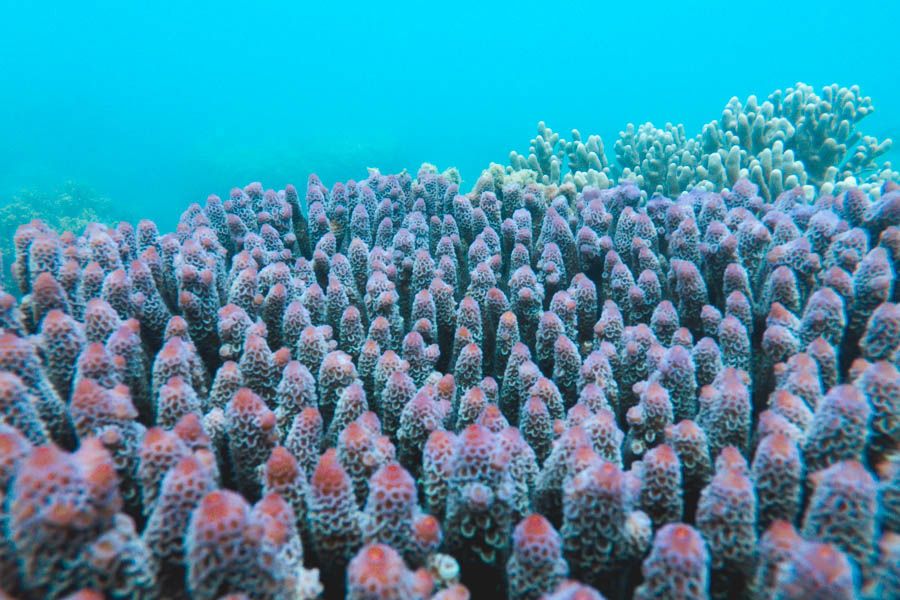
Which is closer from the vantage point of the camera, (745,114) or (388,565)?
(388,565)

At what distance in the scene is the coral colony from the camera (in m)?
1.27

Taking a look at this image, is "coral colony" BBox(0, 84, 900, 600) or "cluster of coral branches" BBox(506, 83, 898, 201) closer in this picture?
"coral colony" BBox(0, 84, 900, 600)

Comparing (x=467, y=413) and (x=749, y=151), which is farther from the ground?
(x=749, y=151)

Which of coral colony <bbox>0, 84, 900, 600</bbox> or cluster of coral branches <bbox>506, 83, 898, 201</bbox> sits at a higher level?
cluster of coral branches <bbox>506, 83, 898, 201</bbox>

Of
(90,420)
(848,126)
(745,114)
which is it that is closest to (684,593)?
(90,420)

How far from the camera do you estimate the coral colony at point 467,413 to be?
127 cm

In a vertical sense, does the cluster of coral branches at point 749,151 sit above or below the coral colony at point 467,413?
above

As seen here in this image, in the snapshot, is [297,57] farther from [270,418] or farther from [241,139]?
[270,418]

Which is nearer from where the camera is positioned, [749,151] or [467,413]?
[467,413]

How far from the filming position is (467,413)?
218 centimetres

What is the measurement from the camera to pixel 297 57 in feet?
463

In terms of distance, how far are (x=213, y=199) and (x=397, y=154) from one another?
56910 mm

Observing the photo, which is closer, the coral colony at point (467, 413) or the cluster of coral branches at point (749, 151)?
the coral colony at point (467, 413)

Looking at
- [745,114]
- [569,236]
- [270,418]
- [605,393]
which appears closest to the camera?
[270,418]
